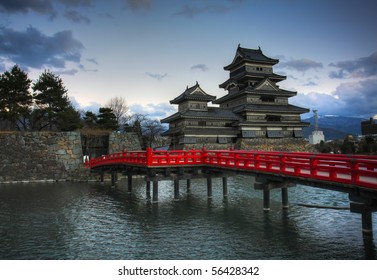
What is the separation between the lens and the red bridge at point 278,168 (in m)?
10.4

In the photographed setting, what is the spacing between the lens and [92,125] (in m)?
45.4

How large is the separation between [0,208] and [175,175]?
10877mm

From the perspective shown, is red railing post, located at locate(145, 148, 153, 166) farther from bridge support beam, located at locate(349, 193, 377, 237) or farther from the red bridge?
bridge support beam, located at locate(349, 193, 377, 237)

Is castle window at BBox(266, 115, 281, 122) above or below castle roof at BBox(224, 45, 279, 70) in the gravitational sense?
below

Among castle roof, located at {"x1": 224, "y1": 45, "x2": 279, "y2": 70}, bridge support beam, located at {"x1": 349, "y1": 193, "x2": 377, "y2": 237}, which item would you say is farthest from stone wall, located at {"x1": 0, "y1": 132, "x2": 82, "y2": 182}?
castle roof, located at {"x1": 224, "y1": 45, "x2": 279, "y2": 70}

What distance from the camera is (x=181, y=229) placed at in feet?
43.9

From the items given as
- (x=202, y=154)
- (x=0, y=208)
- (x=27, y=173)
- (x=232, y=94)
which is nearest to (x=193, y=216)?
(x=202, y=154)

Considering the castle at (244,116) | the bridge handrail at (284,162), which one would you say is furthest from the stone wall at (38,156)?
the castle at (244,116)

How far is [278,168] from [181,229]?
19.3ft

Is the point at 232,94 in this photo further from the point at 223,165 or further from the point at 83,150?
the point at 223,165

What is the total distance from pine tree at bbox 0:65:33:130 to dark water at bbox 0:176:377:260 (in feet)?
60.8

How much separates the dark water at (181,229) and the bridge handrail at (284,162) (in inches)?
92.6

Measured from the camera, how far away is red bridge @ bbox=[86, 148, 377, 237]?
10.4 m

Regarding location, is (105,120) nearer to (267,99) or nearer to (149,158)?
(267,99)
